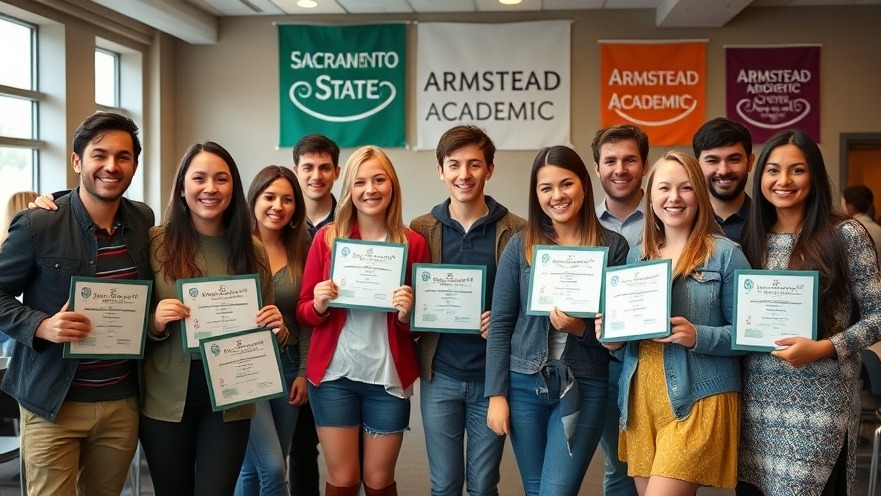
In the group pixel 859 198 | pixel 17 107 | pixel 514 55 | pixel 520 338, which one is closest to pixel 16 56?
pixel 17 107

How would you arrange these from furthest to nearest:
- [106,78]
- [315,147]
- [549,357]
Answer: [106,78] < [315,147] < [549,357]

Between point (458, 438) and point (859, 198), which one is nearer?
point (458, 438)

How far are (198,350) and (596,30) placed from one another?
622 cm

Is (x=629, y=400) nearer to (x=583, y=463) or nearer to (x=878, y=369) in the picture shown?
(x=583, y=463)

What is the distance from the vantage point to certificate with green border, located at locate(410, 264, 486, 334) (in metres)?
2.67

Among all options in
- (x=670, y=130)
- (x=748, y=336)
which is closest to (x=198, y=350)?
(x=748, y=336)

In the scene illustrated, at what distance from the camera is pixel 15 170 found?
6.30 meters

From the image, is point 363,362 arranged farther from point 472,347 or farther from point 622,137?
point 622,137

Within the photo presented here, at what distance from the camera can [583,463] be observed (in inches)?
96.9

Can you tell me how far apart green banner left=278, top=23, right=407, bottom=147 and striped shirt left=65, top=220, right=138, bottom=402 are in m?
5.54

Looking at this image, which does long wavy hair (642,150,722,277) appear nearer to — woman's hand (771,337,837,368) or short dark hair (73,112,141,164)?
woman's hand (771,337,837,368)

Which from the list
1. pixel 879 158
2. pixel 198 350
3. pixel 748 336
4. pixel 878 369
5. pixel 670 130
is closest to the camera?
pixel 748 336

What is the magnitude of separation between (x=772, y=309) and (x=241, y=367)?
5.26 feet

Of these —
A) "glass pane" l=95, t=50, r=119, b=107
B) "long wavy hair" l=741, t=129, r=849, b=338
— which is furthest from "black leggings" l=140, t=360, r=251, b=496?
"glass pane" l=95, t=50, r=119, b=107
